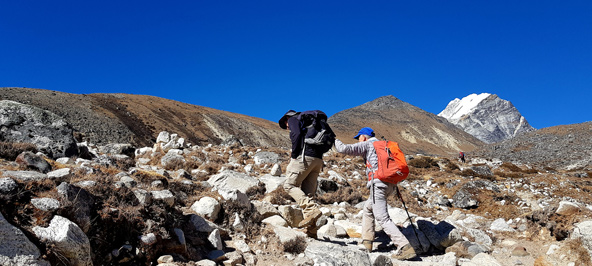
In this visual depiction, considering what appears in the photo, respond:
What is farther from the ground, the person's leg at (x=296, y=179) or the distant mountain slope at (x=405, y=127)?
the distant mountain slope at (x=405, y=127)

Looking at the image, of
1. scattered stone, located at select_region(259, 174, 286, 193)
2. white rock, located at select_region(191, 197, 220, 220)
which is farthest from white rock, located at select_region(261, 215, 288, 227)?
scattered stone, located at select_region(259, 174, 286, 193)

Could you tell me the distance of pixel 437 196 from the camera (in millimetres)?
11805

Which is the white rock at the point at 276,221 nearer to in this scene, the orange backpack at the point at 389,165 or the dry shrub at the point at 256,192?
the orange backpack at the point at 389,165

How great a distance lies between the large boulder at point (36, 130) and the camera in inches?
324

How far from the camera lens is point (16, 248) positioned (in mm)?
2902

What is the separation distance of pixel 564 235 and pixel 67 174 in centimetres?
736

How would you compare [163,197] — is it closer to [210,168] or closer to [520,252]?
[520,252]

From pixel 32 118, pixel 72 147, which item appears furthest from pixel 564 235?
pixel 32 118

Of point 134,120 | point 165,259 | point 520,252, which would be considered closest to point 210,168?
point 165,259

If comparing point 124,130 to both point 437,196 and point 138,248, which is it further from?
point 138,248

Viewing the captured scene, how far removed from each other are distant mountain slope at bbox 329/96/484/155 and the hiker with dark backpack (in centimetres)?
7107

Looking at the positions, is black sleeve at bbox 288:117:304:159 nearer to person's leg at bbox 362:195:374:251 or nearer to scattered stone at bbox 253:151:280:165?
person's leg at bbox 362:195:374:251

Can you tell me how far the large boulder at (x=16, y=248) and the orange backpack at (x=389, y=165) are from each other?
4.03 meters

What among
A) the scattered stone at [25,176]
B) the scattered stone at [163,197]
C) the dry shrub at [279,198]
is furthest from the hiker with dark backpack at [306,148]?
the scattered stone at [25,176]
